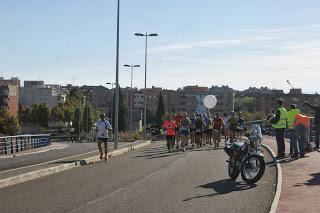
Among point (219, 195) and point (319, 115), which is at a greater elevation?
point (319, 115)

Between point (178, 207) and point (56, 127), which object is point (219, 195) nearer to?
point (178, 207)

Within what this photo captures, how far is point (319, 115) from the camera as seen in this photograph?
68.5 feet

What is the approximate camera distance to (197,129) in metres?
28.5

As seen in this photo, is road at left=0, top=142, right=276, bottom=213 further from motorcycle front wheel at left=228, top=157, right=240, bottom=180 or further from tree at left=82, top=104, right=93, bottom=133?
tree at left=82, top=104, right=93, bottom=133

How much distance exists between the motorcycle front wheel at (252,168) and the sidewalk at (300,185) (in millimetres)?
610

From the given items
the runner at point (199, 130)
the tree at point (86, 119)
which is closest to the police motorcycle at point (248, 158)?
the runner at point (199, 130)

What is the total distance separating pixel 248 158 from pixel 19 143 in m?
30.0

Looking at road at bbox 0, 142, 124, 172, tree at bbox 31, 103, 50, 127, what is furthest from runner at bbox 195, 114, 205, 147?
tree at bbox 31, 103, 50, 127

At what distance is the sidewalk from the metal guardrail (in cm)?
2262

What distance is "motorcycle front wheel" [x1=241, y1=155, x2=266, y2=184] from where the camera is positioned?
12836 millimetres

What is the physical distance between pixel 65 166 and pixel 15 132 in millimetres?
96657

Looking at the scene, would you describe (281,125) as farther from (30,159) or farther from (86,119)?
(86,119)

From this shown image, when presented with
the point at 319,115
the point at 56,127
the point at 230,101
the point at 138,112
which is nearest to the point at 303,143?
the point at 319,115

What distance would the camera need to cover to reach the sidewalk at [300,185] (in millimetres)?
9648
